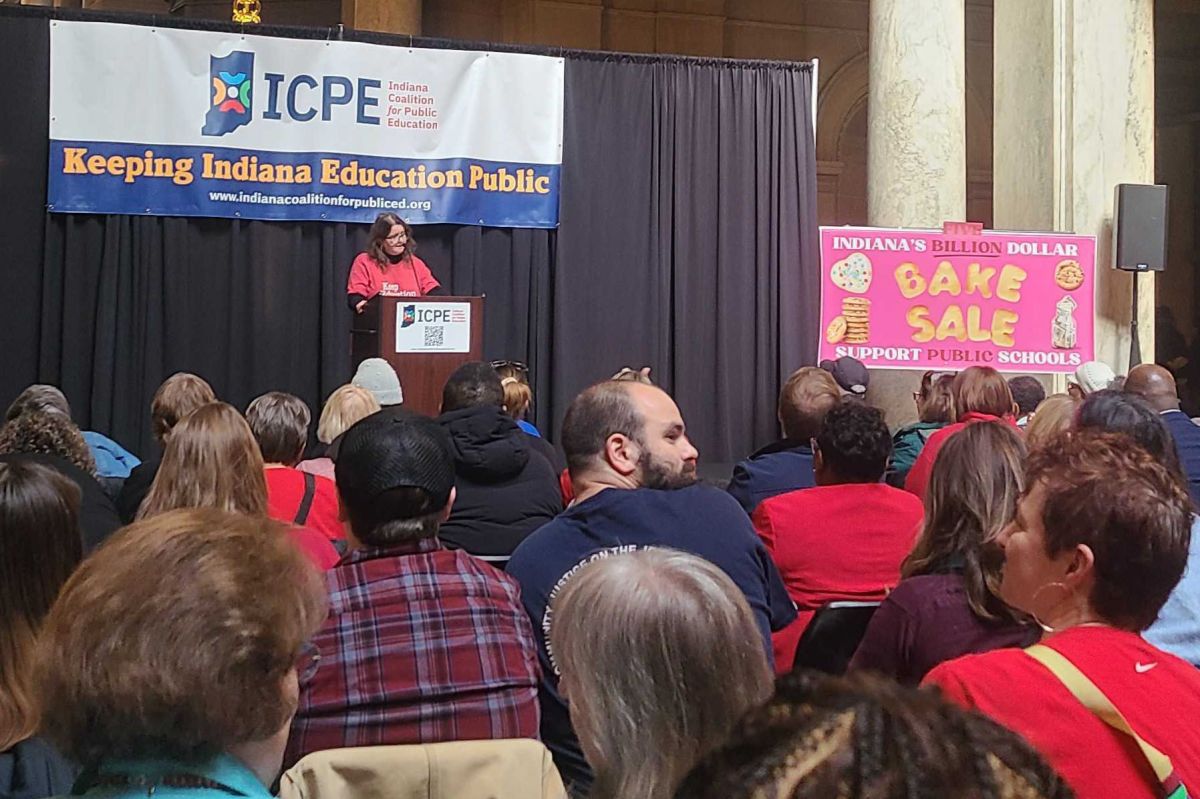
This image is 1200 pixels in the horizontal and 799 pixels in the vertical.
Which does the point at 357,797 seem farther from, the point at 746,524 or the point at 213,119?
the point at 213,119

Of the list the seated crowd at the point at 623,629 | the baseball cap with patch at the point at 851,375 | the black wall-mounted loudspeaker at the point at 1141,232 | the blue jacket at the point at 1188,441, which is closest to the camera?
the seated crowd at the point at 623,629

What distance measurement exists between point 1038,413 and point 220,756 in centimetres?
275

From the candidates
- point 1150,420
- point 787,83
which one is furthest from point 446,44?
point 1150,420

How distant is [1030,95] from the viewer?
7.19m

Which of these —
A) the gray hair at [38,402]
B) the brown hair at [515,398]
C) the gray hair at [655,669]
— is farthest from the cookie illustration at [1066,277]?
the gray hair at [655,669]

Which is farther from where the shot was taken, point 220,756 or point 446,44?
point 446,44

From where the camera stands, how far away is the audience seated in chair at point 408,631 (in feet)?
5.85

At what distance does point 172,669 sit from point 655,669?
1.53 feet

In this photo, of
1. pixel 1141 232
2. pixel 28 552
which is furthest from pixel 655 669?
pixel 1141 232

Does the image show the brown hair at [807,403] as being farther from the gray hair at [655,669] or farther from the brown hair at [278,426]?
the gray hair at [655,669]

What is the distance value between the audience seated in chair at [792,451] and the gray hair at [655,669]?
2.07 metres

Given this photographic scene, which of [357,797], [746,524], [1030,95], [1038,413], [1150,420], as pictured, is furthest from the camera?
[1030,95]

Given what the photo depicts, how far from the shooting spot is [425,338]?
223 inches

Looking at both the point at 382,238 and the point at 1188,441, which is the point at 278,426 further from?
the point at 382,238
